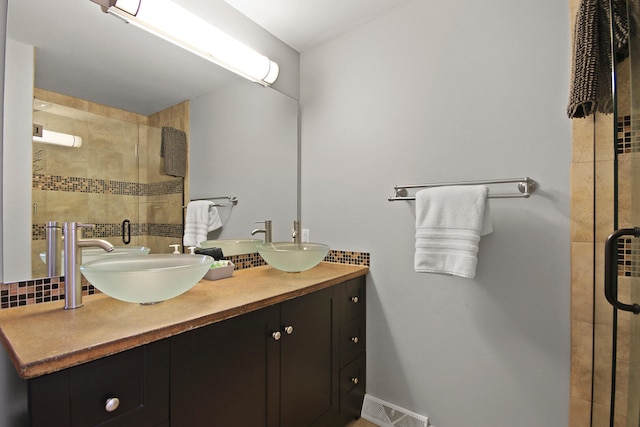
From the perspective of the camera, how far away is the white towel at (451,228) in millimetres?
1270

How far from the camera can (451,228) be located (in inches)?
52.1

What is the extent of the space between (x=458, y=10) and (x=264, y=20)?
103 cm

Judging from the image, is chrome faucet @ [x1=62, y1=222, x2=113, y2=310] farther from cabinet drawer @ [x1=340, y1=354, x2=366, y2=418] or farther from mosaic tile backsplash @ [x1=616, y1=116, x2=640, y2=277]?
mosaic tile backsplash @ [x1=616, y1=116, x2=640, y2=277]

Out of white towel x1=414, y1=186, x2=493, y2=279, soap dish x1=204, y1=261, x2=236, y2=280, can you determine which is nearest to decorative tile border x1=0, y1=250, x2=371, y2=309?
soap dish x1=204, y1=261, x2=236, y2=280

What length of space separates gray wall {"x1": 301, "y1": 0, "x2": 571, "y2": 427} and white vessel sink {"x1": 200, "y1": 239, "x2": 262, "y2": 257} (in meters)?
0.44

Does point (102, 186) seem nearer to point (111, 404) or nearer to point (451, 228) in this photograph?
point (111, 404)

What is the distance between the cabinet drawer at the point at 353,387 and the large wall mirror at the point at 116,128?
93cm

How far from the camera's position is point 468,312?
1.43 m

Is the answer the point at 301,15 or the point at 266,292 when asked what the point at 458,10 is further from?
the point at 266,292

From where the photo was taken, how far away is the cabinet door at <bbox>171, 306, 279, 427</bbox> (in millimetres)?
901

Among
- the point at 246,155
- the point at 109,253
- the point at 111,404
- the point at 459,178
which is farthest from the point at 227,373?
the point at 459,178

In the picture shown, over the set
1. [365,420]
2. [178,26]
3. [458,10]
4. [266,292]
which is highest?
[458,10]

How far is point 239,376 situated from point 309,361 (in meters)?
0.38

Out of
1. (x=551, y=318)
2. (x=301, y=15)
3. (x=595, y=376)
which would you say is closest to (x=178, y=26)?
(x=301, y=15)
